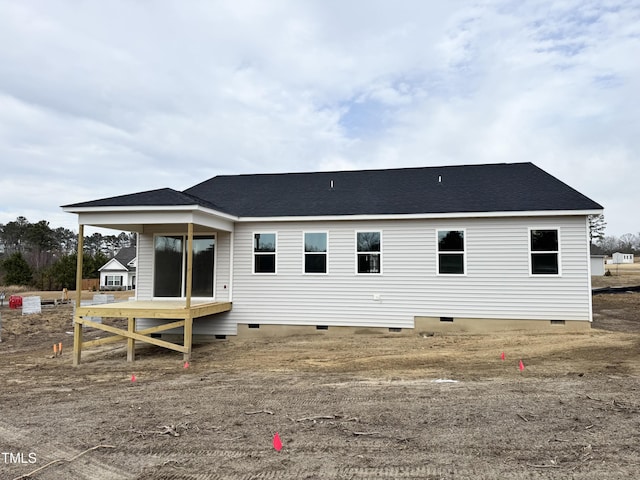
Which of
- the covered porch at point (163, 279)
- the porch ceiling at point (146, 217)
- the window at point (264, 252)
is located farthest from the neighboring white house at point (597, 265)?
the porch ceiling at point (146, 217)

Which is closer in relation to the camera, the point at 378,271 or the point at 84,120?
the point at 378,271

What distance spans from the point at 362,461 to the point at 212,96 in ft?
59.9

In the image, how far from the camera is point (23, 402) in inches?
258

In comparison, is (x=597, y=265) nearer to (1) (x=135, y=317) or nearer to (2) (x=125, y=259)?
(1) (x=135, y=317)

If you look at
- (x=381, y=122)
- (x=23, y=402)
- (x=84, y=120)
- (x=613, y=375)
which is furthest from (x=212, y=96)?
(x=613, y=375)

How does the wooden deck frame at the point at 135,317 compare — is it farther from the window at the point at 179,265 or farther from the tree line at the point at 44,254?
the tree line at the point at 44,254

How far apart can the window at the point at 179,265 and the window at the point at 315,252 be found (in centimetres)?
287

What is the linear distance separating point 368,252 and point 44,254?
6309 centimetres

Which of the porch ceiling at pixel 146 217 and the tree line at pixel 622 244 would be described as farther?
the tree line at pixel 622 244

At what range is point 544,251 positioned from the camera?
35.4ft

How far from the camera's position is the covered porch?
966cm

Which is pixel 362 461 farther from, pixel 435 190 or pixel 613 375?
pixel 435 190

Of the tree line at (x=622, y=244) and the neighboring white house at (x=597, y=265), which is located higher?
the tree line at (x=622, y=244)

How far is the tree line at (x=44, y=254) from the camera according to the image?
39844 millimetres
